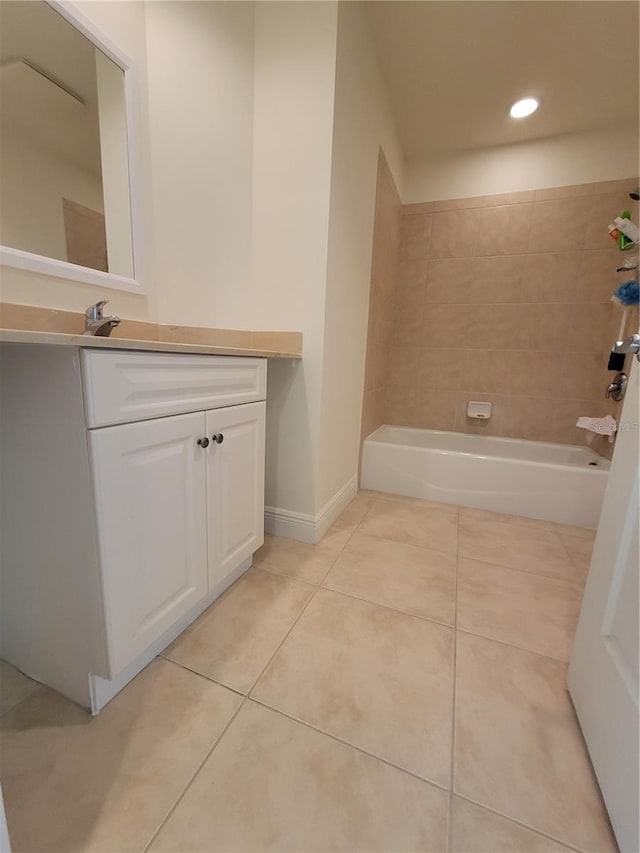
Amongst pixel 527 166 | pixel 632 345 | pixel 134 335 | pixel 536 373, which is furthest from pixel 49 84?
pixel 536 373

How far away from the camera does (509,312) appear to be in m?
2.46

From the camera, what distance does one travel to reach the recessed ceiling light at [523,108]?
197cm

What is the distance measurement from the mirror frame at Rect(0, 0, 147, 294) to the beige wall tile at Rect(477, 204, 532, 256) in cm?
225

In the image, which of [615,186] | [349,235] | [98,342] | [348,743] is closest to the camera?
[98,342]

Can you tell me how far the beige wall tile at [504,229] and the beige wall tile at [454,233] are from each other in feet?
0.19

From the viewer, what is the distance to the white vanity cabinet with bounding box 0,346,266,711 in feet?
2.25

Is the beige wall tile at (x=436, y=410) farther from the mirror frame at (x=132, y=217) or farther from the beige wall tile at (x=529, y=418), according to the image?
the mirror frame at (x=132, y=217)

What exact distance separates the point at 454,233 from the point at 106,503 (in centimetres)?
278

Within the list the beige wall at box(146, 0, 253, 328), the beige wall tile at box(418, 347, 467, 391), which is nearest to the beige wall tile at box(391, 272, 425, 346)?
the beige wall tile at box(418, 347, 467, 391)

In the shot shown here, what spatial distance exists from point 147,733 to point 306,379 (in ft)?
3.93

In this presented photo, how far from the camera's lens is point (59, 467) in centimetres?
71

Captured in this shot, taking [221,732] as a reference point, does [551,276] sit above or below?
above

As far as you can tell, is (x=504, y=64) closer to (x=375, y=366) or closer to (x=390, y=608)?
(x=375, y=366)

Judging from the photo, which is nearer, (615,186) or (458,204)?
(615,186)
